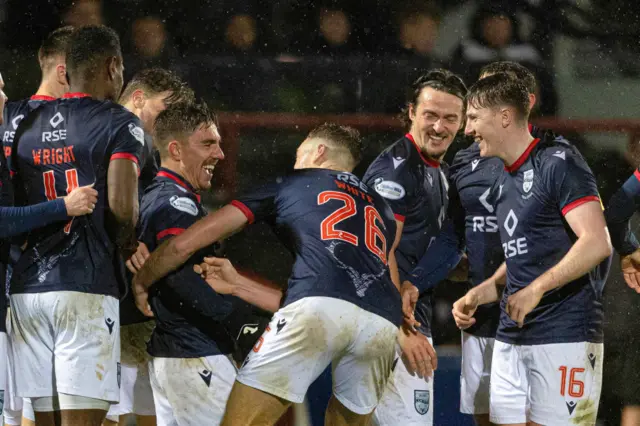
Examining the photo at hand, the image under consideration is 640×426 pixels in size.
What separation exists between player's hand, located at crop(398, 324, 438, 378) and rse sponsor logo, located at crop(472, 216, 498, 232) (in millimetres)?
620

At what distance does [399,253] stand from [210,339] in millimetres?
1089

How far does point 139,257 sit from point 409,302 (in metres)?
1.17

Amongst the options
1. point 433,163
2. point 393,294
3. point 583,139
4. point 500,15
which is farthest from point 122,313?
point 500,15

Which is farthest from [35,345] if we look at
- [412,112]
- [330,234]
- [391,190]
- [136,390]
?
[412,112]

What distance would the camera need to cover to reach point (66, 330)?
11.4 feet

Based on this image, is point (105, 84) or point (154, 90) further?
point (154, 90)

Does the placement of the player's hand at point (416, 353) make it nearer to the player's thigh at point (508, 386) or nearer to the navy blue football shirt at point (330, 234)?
the player's thigh at point (508, 386)

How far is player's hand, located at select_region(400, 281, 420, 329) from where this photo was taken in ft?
13.2

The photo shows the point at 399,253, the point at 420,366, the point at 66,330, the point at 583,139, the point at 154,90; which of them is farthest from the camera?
the point at 583,139

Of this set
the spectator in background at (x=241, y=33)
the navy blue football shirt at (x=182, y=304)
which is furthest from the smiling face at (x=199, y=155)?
the spectator in background at (x=241, y=33)

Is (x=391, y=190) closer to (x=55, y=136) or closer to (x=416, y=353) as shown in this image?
(x=416, y=353)

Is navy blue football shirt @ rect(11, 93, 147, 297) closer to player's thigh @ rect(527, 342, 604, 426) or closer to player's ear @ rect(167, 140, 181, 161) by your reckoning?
player's ear @ rect(167, 140, 181, 161)

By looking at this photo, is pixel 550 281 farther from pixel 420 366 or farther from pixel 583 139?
pixel 583 139

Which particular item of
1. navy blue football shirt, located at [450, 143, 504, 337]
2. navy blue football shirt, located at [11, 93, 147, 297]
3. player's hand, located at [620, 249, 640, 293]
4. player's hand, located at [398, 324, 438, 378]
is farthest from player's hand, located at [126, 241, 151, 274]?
player's hand, located at [620, 249, 640, 293]
